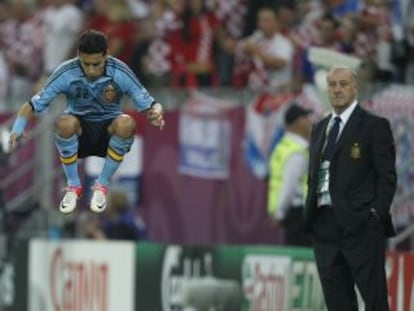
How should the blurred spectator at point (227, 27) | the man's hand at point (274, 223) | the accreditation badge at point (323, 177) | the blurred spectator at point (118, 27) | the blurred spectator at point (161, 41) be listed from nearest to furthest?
the accreditation badge at point (323, 177)
the man's hand at point (274, 223)
the blurred spectator at point (227, 27)
the blurred spectator at point (161, 41)
the blurred spectator at point (118, 27)

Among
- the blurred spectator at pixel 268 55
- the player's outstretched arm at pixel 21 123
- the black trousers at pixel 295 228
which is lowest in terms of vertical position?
the black trousers at pixel 295 228

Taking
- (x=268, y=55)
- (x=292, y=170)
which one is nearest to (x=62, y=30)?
(x=268, y=55)

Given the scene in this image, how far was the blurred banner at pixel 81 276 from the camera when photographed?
16188 mm

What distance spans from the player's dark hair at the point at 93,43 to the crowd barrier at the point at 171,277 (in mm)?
3616

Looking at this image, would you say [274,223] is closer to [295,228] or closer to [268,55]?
[295,228]

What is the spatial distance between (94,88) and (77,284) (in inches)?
204

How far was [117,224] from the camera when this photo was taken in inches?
683

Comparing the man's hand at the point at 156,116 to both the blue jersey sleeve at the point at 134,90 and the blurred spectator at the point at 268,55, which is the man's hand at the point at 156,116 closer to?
the blue jersey sleeve at the point at 134,90

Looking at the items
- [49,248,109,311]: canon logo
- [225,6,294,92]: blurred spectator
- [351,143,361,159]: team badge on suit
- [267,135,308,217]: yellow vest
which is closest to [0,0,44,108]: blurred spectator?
[49,248,109,311]: canon logo

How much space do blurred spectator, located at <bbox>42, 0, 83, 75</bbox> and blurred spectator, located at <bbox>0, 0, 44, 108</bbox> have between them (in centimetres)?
27

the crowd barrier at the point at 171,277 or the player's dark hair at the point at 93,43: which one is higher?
the player's dark hair at the point at 93,43

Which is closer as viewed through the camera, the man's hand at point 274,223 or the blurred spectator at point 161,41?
the man's hand at point 274,223

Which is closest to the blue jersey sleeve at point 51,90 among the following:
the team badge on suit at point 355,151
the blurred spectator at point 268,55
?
the team badge on suit at point 355,151

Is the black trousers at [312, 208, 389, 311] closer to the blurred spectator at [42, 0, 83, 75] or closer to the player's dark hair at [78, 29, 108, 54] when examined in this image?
the player's dark hair at [78, 29, 108, 54]
